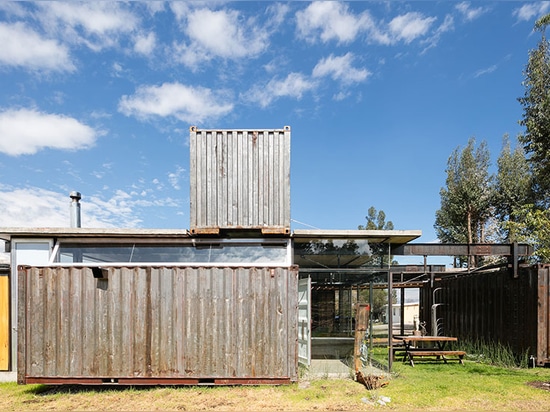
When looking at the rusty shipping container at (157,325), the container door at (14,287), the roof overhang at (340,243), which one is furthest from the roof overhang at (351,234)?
the container door at (14,287)

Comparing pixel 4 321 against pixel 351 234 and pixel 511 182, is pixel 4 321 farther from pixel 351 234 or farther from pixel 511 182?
pixel 511 182

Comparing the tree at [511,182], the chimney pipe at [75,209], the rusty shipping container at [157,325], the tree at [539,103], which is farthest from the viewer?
the tree at [511,182]

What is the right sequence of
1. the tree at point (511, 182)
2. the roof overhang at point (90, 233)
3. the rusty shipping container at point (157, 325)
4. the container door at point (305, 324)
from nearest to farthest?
1. the rusty shipping container at point (157, 325)
2. the roof overhang at point (90, 233)
3. the container door at point (305, 324)
4. the tree at point (511, 182)

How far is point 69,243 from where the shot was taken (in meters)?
7.84

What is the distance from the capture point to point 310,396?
650cm

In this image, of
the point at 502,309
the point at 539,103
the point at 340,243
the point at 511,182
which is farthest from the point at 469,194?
the point at 340,243

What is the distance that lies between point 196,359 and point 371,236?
4.28 metres

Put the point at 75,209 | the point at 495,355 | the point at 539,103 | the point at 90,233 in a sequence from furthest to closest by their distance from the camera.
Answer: the point at 539,103 < the point at 495,355 < the point at 75,209 < the point at 90,233

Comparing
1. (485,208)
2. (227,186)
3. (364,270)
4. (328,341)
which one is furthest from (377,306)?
(227,186)

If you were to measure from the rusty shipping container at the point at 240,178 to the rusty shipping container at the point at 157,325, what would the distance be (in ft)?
3.94

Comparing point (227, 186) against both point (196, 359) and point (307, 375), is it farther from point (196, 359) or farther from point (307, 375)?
point (307, 375)

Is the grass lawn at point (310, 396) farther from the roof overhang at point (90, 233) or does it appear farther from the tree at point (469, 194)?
the tree at point (469, 194)

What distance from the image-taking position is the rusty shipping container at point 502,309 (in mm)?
8789

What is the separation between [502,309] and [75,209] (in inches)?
435
